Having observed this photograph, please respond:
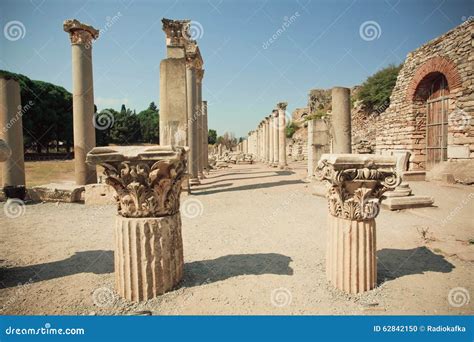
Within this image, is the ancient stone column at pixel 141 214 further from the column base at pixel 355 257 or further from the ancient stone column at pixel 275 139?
the ancient stone column at pixel 275 139

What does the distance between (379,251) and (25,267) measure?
17.3 feet

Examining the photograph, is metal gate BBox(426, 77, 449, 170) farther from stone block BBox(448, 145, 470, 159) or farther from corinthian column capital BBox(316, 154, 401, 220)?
corinthian column capital BBox(316, 154, 401, 220)

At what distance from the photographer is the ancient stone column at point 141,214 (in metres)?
2.73

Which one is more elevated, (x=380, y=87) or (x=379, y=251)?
(x=380, y=87)

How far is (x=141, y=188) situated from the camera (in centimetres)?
277

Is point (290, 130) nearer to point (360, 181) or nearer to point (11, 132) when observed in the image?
point (11, 132)

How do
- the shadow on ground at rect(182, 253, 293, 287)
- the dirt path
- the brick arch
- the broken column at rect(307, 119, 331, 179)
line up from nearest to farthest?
the dirt path → the shadow on ground at rect(182, 253, 293, 287) → the brick arch → the broken column at rect(307, 119, 331, 179)

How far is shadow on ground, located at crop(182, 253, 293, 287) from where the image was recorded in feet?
10.7

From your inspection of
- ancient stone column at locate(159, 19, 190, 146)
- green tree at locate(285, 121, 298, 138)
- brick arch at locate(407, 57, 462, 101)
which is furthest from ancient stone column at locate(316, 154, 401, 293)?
green tree at locate(285, 121, 298, 138)

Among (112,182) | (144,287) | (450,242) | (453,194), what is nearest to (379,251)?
(450,242)

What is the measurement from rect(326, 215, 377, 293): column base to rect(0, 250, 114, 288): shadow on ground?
2.98 m

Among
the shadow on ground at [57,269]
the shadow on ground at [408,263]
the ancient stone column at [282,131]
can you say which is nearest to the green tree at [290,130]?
the ancient stone column at [282,131]

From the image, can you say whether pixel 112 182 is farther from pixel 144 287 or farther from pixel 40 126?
pixel 40 126

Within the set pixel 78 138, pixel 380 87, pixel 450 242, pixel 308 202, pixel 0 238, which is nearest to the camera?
pixel 450 242
